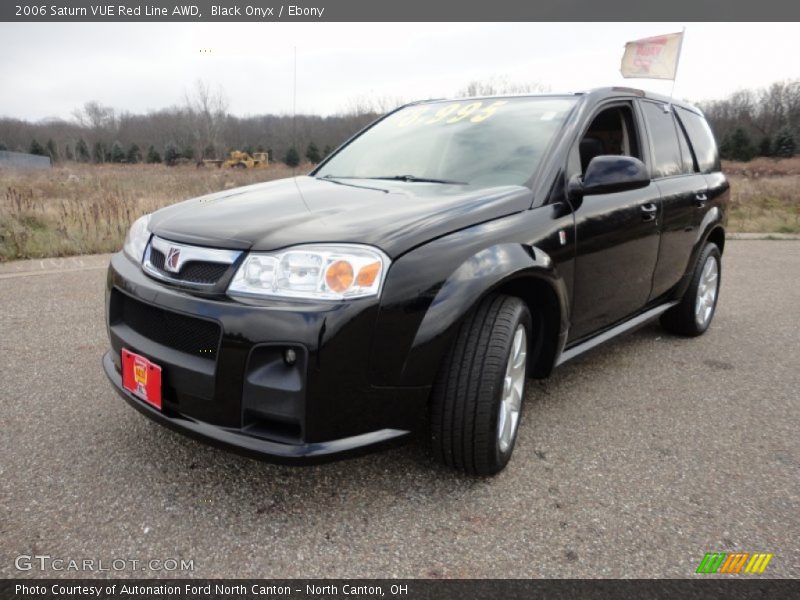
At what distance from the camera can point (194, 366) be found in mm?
1891

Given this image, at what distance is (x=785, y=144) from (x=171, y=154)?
54114mm

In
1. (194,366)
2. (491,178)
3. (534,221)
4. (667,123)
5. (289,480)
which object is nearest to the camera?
(194,366)


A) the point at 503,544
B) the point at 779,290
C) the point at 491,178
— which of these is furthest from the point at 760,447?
the point at 779,290

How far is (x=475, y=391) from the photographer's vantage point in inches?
80.4

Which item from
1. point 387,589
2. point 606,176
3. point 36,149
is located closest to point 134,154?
point 36,149

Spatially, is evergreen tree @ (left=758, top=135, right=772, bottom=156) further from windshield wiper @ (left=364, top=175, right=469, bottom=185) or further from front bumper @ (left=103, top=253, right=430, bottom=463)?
front bumper @ (left=103, top=253, right=430, bottom=463)

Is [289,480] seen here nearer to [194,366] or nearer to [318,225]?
[194,366]

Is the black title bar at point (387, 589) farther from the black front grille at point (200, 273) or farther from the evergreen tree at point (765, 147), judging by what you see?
the evergreen tree at point (765, 147)

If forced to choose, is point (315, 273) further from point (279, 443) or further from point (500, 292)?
point (500, 292)

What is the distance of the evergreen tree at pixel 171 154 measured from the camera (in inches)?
2158

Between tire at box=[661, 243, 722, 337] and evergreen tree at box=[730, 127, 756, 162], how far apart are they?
50.9 m

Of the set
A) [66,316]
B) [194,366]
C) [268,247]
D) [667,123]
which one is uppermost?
[667,123]

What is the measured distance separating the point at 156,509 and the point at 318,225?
1149mm

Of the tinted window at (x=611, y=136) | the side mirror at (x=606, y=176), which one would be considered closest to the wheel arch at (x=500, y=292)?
the side mirror at (x=606, y=176)
